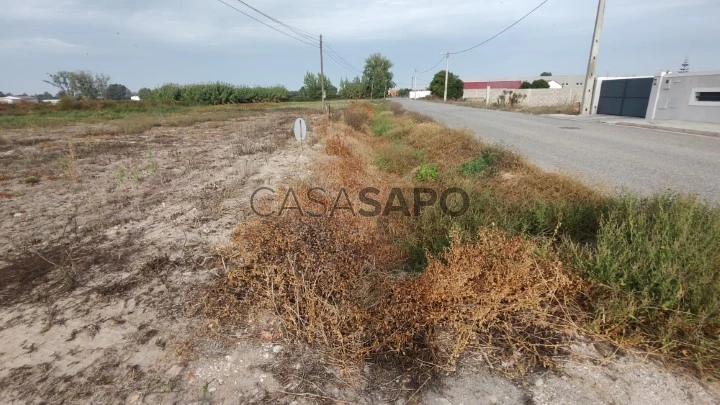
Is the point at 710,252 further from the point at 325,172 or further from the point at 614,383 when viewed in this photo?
the point at 325,172

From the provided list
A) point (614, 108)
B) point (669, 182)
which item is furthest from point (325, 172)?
point (614, 108)

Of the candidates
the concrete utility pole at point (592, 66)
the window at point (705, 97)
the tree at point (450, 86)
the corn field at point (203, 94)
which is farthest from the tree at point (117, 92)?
the window at point (705, 97)

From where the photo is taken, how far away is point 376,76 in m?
91.3

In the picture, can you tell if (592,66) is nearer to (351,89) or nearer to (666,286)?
(666,286)

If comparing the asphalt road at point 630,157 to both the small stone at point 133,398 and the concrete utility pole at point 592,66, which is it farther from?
the concrete utility pole at point 592,66

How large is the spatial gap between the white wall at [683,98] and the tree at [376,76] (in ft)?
240

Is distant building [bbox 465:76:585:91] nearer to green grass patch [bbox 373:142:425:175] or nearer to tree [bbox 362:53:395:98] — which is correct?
tree [bbox 362:53:395:98]

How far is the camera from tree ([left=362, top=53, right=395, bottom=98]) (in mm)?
89688

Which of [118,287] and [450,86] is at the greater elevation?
[450,86]

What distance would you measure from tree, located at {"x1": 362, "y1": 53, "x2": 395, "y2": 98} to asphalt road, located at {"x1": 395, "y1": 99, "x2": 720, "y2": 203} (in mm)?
79208

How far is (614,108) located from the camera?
72.8 ft

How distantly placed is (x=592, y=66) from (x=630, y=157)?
1691 cm

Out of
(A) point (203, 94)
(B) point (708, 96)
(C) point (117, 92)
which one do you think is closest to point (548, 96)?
(B) point (708, 96)

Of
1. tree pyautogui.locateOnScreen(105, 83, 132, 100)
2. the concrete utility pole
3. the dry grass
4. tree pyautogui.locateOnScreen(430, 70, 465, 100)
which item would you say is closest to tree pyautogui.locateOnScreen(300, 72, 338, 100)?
tree pyautogui.locateOnScreen(430, 70, 465, 100)
